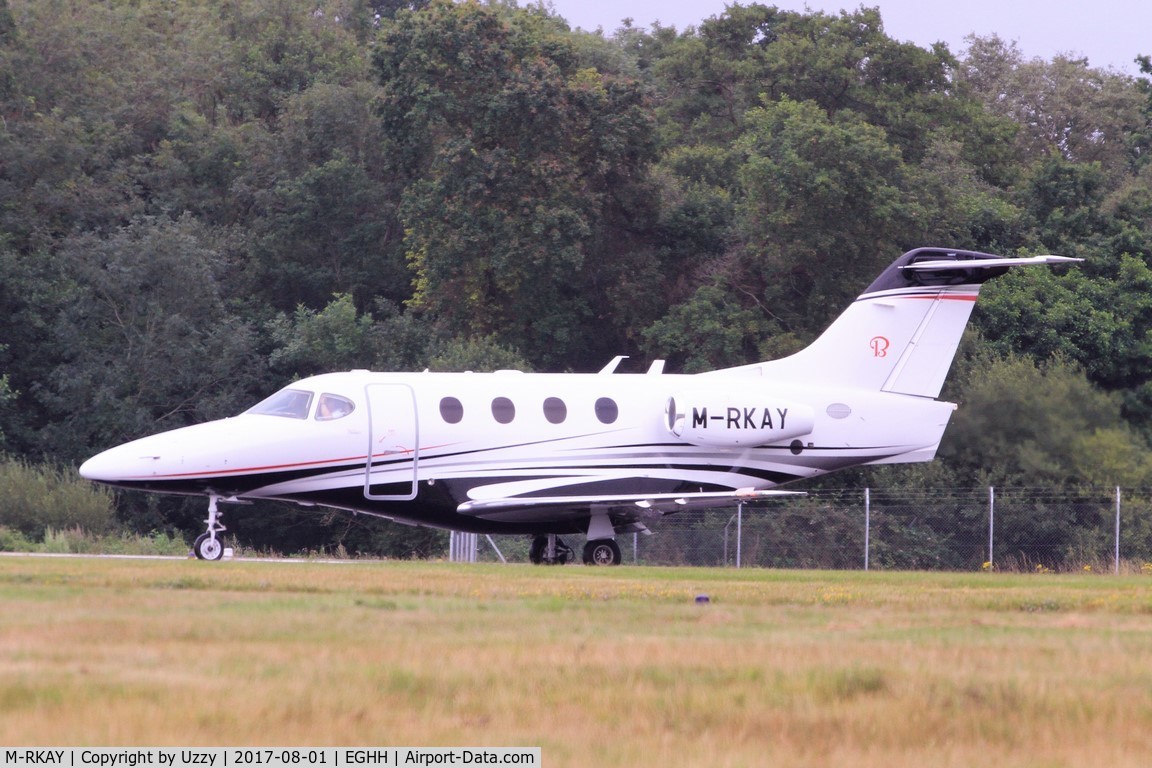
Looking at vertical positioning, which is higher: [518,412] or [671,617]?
[518,412]

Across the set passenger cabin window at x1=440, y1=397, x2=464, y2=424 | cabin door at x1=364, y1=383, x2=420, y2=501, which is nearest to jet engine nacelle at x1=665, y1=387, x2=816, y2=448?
passenger cabin window at x1=440, y1=397, x2=464, y2=424

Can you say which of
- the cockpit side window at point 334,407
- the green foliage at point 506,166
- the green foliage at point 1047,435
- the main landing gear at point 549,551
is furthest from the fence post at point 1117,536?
the green foliage at point 506,166

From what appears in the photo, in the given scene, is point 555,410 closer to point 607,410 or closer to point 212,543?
point 607,410

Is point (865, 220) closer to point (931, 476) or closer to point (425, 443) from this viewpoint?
point (931, 476)

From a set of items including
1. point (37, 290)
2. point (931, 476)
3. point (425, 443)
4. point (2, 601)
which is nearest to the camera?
point (2, 601)

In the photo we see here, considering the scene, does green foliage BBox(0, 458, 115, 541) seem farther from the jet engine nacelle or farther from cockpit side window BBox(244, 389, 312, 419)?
the jet engine nacelle

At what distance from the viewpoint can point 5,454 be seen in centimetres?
4312

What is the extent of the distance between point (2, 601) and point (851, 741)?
7436 mm

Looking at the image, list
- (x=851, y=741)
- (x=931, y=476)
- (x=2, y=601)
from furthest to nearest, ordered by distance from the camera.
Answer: (x=931, y=476) < (x=2, y=601) < (x=851, y=741)

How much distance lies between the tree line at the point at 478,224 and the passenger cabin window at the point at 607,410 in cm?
1445

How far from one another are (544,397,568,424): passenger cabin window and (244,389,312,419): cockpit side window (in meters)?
3.59

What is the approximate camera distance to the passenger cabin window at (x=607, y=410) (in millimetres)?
23797

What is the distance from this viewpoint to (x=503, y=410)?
2323cm

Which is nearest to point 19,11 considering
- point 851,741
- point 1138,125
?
point 1138,125
